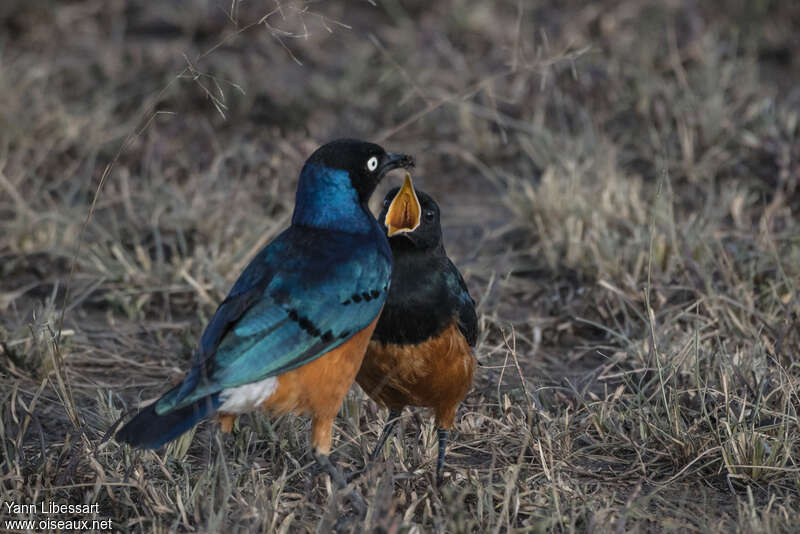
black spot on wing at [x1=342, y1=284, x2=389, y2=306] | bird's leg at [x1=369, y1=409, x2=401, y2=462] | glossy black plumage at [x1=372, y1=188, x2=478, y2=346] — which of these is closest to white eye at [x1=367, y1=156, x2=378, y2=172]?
glossy black plumage at [x1=372, y1=188, x2=478, y2=346]

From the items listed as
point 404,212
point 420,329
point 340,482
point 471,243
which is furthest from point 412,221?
point 471,243

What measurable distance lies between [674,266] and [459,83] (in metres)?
2.76

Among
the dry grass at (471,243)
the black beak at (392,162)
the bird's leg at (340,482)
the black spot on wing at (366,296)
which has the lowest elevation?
the dry grass at (471,243)

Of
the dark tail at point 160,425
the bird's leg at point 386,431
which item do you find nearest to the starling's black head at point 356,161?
the bird's leg at point 386,431

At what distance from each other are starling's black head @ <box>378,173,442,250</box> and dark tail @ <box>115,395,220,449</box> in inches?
37.6

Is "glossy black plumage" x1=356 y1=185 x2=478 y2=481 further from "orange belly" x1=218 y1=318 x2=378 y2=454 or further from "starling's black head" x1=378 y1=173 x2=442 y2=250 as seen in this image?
"orange belly" x1=218 y1=318 x2=378 y2=454

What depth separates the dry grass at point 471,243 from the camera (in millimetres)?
3586

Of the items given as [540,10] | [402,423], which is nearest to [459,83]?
[540,10]

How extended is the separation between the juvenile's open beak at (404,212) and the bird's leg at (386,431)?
67 cm

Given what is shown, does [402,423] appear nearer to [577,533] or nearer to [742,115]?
[577,533]

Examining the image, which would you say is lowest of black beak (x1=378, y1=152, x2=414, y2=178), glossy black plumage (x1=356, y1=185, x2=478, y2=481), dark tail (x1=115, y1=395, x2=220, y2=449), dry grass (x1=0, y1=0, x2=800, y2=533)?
dry grass (x1=0, y1=0, x2=800, y2=533)

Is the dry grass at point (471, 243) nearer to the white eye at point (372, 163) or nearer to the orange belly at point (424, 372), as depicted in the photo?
the orange belly at point (424, 372)

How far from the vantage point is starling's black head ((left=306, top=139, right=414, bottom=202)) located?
3602 millimetres

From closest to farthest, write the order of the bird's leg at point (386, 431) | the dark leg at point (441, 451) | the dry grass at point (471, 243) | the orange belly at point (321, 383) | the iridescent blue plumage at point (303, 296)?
1. the iridescent blue plumage at point (303, 296)
2. the orange belly at point (321, 383)
3. the dry grass at point (471, 243)
4. the dark leg at point (441, 451)
5. the bird's leg at point (386, 431)
